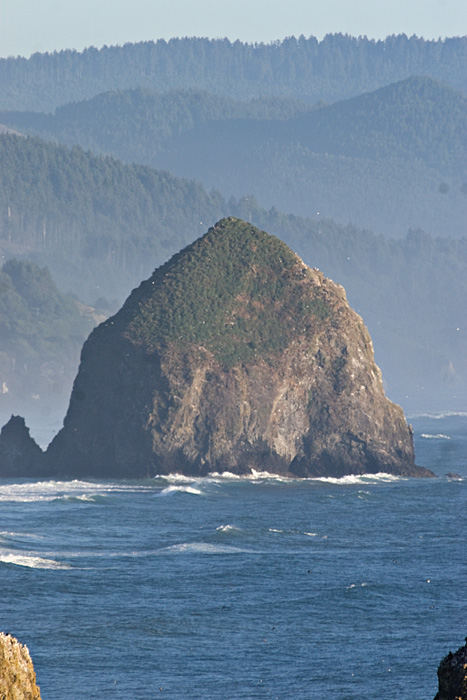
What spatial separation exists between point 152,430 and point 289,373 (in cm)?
1555

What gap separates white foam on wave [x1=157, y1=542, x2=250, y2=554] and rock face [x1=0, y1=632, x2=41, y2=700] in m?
56.8

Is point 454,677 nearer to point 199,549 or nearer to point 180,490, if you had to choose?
point 199,549

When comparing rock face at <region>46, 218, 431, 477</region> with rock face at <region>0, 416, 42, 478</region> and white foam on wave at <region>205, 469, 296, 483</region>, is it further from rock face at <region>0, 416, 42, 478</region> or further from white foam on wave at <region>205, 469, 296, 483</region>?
rock face at <region>0, 416, 42, 478</region>

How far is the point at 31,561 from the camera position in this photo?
88.5m

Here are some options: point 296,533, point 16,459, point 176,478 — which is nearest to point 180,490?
point 176,478

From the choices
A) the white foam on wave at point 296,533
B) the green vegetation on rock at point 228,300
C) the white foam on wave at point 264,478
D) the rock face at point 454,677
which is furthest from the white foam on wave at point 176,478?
the rock face at point 454,677

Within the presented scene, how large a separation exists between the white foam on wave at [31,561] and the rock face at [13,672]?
168ft

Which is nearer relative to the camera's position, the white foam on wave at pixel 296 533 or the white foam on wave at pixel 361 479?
the white foam on wave at pixel 296 533

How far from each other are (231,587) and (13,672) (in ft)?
156

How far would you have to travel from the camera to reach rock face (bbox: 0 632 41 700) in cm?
3516

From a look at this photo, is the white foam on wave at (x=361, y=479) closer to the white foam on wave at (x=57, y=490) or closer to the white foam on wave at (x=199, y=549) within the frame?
the white foam on wave at (x=57, y=490)

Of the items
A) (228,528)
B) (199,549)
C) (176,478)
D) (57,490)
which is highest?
(176,478)

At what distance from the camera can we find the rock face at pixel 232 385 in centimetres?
12912

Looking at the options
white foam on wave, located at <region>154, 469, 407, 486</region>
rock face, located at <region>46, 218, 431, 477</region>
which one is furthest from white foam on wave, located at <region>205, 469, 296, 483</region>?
rock face, located at <region>46, 218, 431, 477</region>
